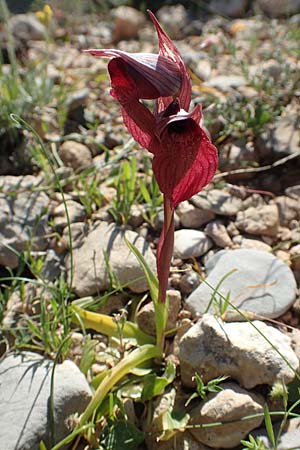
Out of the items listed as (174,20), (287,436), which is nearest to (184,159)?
(287,436)

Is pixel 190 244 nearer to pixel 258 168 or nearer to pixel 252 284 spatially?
pixel 252 284

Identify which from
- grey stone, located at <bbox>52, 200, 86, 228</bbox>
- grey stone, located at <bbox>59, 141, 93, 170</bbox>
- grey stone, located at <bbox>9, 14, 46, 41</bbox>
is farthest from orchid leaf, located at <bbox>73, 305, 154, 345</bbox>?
grey stone, located at <bbox>9, 14, 46, 41</bbox>

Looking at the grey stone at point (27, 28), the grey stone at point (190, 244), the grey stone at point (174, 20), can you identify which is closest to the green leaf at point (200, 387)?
the grey stone at point (190, 244)

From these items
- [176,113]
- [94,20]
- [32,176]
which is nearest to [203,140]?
[176,113]

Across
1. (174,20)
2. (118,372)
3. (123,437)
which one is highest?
(174,20)

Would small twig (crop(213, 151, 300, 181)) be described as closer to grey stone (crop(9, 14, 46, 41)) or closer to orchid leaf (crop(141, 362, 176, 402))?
orchid leaf (crop(141, 362, 176, 402))

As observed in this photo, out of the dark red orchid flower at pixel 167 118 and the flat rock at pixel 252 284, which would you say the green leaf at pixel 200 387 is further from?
the dark red orchid flower at pixel 167 118
